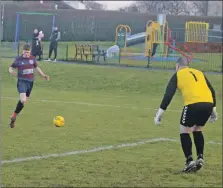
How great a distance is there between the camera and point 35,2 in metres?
69.9

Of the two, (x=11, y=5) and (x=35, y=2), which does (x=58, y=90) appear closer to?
(x=11, y=5)

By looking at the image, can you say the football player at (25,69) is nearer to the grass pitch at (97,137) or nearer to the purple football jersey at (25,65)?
the purple football jersey at (25,65)

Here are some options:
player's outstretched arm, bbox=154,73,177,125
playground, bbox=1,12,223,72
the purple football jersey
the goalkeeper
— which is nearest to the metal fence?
playground, bbox=1,12,223,72

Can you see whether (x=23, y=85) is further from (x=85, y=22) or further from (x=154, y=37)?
(x=85, y=22)

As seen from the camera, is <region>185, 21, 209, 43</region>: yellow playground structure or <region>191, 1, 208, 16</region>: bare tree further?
<region>191, 1, 208, 16</region>: bare tree

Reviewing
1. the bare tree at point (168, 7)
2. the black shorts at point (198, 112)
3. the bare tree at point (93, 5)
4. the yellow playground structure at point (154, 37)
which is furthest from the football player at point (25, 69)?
the bare tree at point (93, 5)

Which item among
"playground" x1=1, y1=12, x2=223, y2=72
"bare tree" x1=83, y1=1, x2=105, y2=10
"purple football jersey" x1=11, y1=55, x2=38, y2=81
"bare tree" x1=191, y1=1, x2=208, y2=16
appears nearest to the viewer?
"purple football jersey" x1=11, y1=55, x2=38, y2=81

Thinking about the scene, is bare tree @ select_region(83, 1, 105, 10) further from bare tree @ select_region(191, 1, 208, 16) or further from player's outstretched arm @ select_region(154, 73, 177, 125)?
player's outstretched arm @ select_region(154, 73, 177, 125)

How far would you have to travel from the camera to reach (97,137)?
13.9 m

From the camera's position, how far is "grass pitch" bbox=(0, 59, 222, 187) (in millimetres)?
9500

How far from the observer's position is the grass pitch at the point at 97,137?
9.50 meters

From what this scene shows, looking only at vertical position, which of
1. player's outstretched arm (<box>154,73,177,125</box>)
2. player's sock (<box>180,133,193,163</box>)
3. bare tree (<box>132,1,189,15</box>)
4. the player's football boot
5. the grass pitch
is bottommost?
the grass pitch

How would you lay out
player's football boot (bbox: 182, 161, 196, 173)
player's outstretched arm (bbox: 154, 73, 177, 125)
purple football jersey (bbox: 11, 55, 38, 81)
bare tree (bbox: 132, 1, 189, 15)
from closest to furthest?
1. player's outstretched arm (bbox: 154, 73, 177, 125)
2. player's football boot (bbox: 182, 161, 196, 173)
3. purple football jersey (bbox: 11, 55, 38, 81)
4. bare tree (bbox: 132, 1, 189, 15)

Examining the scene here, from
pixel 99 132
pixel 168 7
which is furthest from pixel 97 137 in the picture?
pixel 168 7
